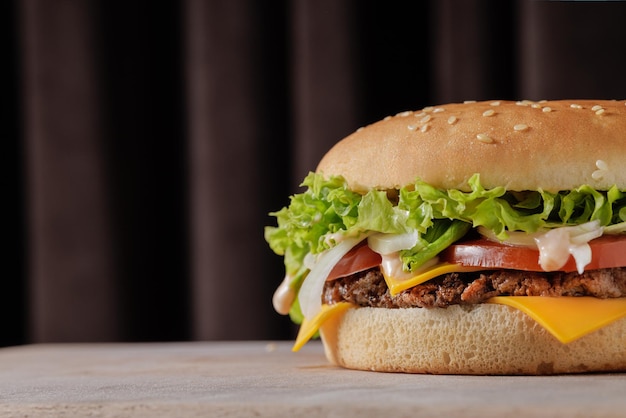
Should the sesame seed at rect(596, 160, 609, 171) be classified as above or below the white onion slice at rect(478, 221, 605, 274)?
above

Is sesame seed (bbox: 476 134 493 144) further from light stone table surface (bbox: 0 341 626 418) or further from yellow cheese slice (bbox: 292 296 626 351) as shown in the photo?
light stone table surface (bbox: 0 341 626 418)

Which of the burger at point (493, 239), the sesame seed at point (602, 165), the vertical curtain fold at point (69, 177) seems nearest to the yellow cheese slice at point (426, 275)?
the burger at point (493, 239)

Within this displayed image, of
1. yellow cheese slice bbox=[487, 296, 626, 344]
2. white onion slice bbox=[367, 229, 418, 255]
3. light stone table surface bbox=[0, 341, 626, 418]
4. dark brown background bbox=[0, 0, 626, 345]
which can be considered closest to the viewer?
light stone table surface bbox=[0, 341, 626, 418]

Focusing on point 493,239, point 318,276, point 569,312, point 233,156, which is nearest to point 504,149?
point 493,239

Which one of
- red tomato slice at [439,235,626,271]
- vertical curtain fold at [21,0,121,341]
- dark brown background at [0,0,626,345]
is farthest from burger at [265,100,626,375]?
vertical curtain fold at [21,0,121,341]

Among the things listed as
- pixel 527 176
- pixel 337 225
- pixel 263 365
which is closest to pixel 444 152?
pixel 527 176

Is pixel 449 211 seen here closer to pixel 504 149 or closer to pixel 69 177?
pixel 504 149
